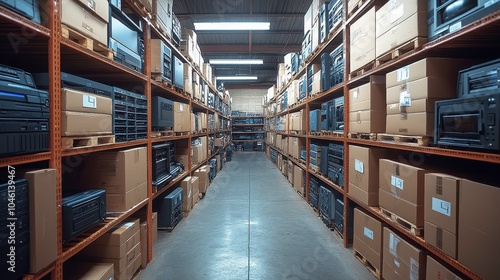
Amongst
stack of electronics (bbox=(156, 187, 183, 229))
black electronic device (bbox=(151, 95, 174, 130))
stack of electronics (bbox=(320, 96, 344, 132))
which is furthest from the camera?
stack of electronics (bbox=(156, 187, 183, 229))

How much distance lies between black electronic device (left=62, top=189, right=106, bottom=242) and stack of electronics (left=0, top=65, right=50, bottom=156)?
0.53 metres

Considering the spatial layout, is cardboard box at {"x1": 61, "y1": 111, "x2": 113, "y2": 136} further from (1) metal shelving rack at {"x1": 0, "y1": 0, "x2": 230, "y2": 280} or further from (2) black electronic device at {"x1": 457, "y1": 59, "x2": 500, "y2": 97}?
(2) black electronic device at {"x1": 457, "y1": 59, "x2": 500, "y2": 97}


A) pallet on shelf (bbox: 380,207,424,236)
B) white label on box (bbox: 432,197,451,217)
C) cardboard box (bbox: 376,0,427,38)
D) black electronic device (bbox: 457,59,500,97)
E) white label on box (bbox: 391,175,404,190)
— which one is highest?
cardboard box (bbox: 376,0,427,38)

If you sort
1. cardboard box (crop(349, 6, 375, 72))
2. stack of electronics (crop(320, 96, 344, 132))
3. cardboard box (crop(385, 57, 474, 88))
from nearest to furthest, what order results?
cardboard box (crop(385, 57, 474, 88))
cardboard box (crop(349, 6, 375, 72))
stack of electronics (crop(320, 96, 344, 132))

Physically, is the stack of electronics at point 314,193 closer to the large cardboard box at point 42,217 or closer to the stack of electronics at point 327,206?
the stack of electronics at point 327,206

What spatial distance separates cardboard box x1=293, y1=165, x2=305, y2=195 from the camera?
21.0ft

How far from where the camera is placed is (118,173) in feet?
8.70

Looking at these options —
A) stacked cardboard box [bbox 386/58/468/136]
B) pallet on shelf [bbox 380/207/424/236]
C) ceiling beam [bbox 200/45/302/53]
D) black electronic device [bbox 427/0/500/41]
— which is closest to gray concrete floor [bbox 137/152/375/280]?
pallet on shelf [bbox 380/207/424/236]

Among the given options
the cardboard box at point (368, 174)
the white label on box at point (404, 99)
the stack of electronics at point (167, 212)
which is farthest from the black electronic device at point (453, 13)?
the stack of electronics at point (167, 212)

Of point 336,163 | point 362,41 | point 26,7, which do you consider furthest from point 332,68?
point 26,7

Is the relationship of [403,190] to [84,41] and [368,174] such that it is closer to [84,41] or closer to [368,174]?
[368,174]

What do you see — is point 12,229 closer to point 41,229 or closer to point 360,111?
point 41,229

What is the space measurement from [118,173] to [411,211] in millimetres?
2742

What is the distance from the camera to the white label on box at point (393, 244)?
7.97 ft
